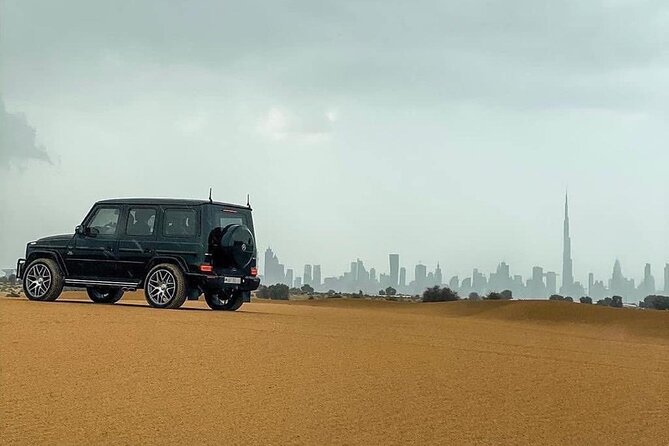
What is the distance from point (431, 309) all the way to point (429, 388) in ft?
71.8

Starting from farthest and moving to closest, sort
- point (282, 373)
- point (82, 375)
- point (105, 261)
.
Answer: point (105, 261) < point (282, 373) < point (82, 375)

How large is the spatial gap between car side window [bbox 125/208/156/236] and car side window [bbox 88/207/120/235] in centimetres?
38

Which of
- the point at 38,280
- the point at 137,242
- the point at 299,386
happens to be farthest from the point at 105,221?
the point at 299,386

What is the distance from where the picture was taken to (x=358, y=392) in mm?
7520

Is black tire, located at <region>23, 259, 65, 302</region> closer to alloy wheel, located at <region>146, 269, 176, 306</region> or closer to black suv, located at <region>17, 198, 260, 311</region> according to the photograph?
black suv, located at <region>17, 198, 260, 311</region>

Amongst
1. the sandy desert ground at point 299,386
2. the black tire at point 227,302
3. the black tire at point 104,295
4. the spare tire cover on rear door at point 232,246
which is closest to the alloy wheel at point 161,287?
the spare tire cover on rear door at point 232,246

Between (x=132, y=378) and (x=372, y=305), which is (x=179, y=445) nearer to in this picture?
(x=132, y=378)

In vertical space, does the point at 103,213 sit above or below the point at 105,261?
above

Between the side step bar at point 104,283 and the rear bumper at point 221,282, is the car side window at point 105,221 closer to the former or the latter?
the side step bar at point 104,283

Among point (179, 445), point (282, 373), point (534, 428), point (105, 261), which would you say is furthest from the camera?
point (105, 261)

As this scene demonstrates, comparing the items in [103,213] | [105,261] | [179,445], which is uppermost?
[103,213]

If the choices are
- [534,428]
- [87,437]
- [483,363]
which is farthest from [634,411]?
[87,437]

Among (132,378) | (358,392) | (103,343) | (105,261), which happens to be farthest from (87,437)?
(105,261)

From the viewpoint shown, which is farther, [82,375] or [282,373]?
[282,373]
